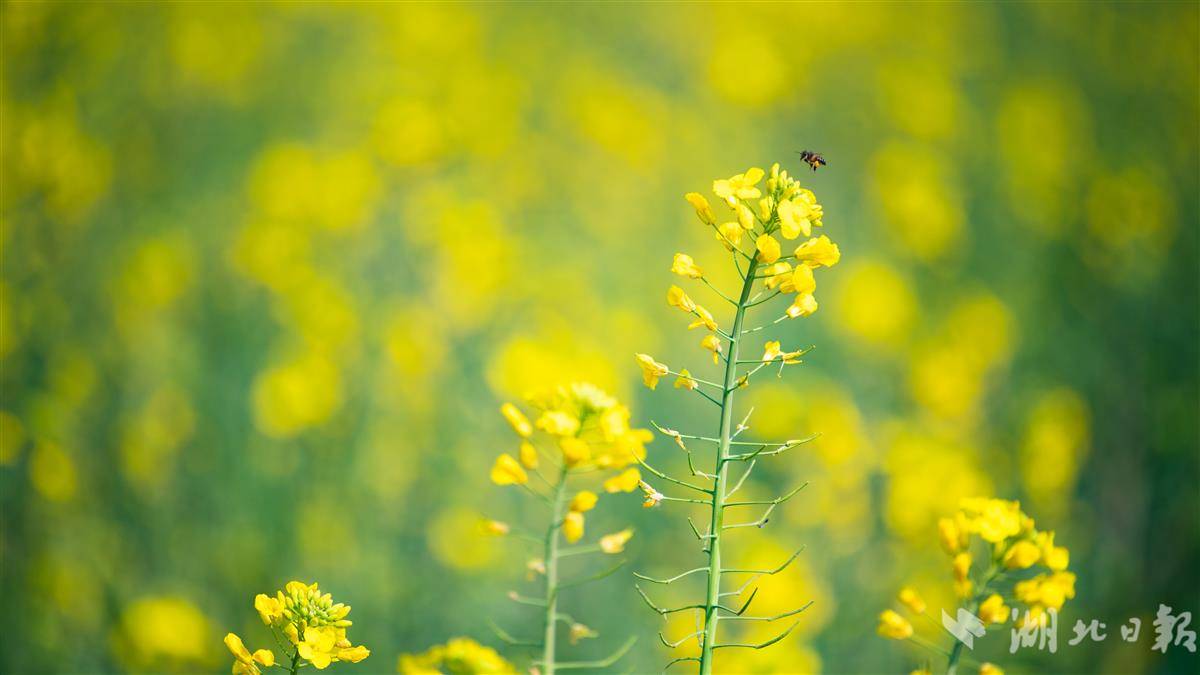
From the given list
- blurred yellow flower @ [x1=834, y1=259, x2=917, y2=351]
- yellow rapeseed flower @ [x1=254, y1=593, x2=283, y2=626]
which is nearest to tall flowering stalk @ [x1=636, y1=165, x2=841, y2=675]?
yellow rapeseed flower @ [x1=254, y1=593, x2=283, y2=626]

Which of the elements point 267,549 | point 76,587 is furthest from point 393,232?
point 76,587

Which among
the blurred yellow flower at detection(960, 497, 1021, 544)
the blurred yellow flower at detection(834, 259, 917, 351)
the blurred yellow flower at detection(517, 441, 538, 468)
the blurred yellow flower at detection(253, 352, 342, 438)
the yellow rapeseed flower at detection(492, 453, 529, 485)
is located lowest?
the blurred yellow flower at detection(960, 497, 1021, 544)

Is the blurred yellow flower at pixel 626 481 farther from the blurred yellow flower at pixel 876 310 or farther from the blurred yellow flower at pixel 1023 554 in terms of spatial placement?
the blurred yellow flower at pixel 876 310

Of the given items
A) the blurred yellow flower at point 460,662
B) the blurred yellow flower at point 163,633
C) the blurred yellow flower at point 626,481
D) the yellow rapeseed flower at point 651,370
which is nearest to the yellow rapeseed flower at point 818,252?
the yellow rapeseed flower at point 651,370

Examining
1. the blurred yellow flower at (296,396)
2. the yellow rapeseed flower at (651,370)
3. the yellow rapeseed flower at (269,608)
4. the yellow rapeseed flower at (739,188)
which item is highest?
the blurred yellow flower at (296,396)

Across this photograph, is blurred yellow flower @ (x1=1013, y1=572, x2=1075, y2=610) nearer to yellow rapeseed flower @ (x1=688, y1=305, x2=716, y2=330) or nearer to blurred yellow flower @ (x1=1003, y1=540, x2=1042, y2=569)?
blurred yellow flower @ (x1=1003, y1=540, x2=1042, y2=569)

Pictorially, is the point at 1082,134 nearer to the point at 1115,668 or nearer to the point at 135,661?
the point at 1115,668
